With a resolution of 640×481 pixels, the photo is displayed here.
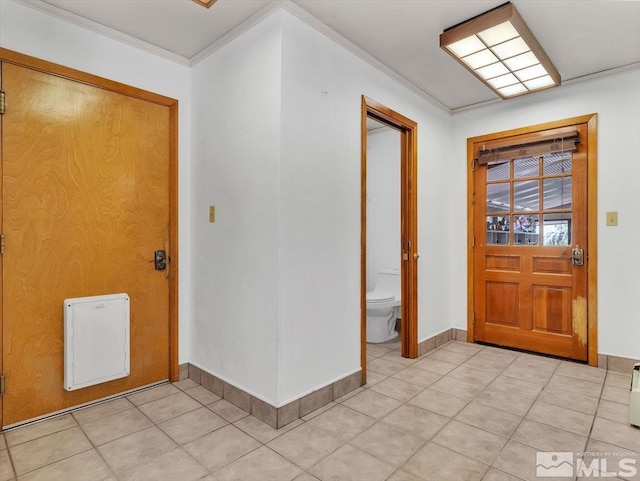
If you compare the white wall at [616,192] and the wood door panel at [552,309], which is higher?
the white wall at [616,192]

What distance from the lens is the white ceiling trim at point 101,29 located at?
83.4 inches

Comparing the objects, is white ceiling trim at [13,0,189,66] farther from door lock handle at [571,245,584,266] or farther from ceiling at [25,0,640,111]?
door lock handle at [571,245,584,266]

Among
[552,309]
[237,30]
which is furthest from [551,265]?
[237,30]

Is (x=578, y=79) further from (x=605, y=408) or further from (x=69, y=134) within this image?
(x=69, y=134)

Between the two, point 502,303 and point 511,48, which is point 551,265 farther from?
point 511,48

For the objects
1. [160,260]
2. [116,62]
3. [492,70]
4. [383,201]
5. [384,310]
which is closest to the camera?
[116,62]

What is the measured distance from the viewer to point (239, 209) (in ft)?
7.85

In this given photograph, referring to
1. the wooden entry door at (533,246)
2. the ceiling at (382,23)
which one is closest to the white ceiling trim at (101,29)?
the ceiling at (382,23)

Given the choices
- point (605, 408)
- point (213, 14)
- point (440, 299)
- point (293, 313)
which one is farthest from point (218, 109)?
point (605, 408)

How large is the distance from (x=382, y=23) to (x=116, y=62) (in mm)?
1789

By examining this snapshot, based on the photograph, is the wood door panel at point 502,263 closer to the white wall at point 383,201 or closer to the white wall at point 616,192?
the white wall at point 616,192

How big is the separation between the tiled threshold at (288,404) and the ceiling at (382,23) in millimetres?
2335

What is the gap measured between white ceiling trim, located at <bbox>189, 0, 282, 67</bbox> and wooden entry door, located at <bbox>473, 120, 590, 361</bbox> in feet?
8.21

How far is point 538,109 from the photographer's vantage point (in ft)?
11.0
